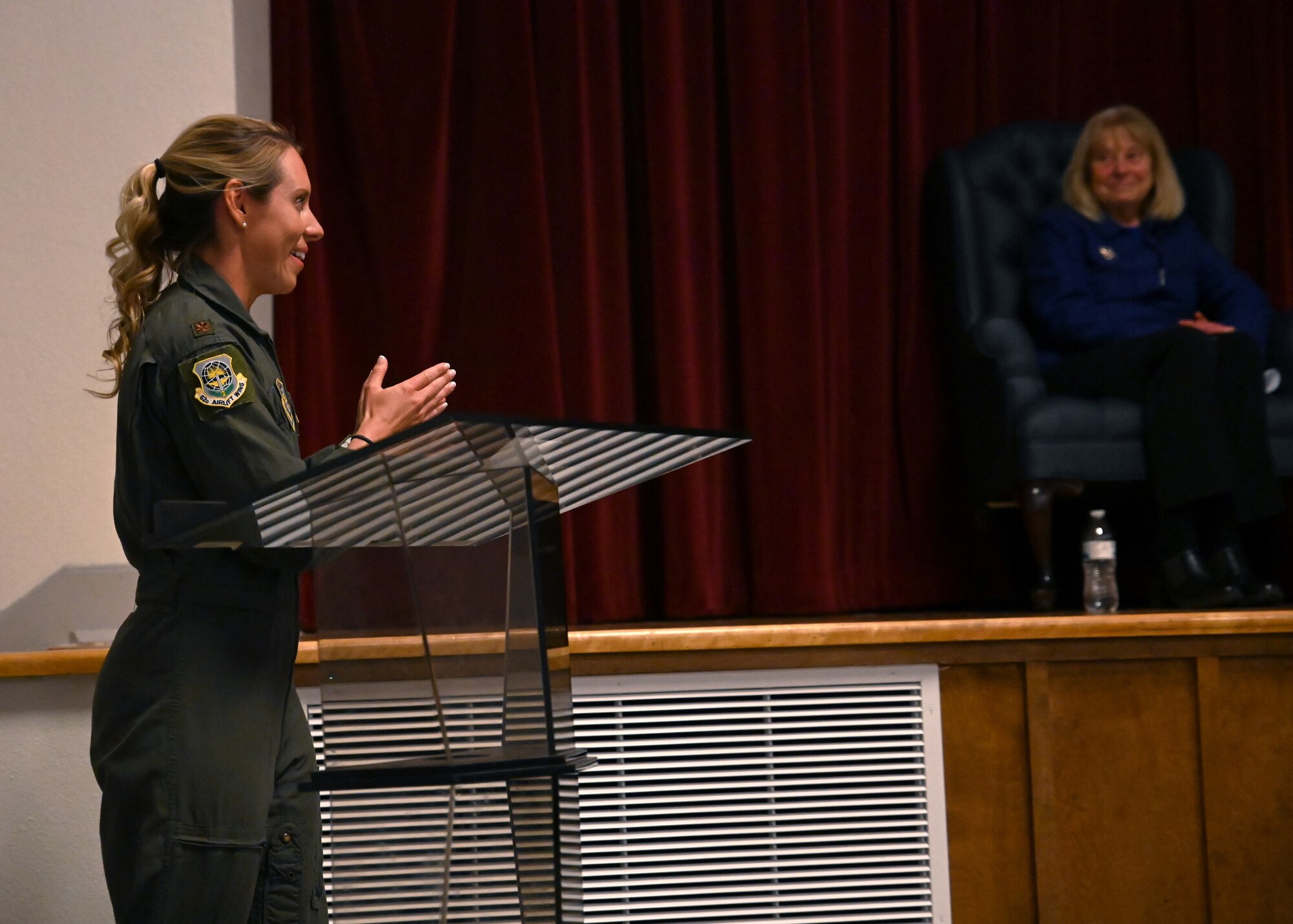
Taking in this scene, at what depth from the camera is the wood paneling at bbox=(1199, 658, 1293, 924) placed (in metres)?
2.38

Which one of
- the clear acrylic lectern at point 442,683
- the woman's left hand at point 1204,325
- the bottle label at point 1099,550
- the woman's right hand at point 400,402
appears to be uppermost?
the woman's left hand at point 1204,325

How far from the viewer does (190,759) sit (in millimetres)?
1289

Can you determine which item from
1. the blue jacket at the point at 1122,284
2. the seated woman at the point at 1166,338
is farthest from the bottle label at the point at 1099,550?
the blue jacket at the point at 1122,284

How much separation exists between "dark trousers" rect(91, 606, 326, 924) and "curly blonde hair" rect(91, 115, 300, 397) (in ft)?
0.99

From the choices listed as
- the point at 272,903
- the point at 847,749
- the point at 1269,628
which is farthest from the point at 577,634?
the point at 1269,628

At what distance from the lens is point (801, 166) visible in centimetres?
342

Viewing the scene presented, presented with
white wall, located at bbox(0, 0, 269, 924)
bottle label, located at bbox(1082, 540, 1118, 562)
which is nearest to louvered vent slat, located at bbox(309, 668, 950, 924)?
white wall, located at bbox(0, 0, 269, 924)

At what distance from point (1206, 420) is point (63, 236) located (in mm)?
2347

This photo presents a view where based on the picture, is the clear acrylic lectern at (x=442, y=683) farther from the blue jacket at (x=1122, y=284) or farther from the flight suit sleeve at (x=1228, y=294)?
the flight suit sleeve at (x=1228, y=294)

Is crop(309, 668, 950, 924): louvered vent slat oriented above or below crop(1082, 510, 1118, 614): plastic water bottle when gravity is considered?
below

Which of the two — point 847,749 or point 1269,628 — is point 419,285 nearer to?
point 847,749

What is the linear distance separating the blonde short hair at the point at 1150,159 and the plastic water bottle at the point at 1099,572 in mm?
842

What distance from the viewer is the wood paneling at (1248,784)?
7.82 feet

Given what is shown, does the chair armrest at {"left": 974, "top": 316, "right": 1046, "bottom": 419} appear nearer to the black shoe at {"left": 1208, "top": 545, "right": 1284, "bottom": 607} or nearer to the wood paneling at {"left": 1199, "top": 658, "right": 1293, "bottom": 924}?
the black shoe at {"left": 1208, "top": 545, "right": 1284, "bottom": 607}
